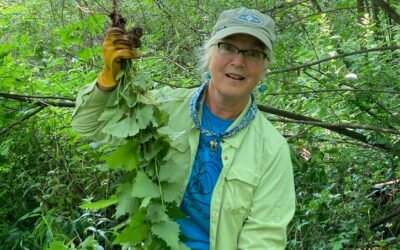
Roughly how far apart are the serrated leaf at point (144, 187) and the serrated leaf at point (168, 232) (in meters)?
0.10

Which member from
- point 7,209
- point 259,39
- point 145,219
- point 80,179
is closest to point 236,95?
point 259,39

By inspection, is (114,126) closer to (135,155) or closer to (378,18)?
(135,155)

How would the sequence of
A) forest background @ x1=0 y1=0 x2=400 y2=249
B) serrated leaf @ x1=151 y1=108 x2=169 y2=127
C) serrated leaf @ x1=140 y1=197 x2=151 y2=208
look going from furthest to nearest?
1. forest background @ x1=0 y1=0 x2=400 y2=249
2. serrated leaf @ x1=151 y1=108 x2=169 y2=127
3. serrated leaf @ x1=140 y1=197 x2=151 y2=208

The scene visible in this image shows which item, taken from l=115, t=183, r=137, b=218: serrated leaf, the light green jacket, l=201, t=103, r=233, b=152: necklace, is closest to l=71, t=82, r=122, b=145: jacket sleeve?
the light green jacket

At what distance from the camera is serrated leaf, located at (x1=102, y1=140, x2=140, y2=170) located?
1.82 metres

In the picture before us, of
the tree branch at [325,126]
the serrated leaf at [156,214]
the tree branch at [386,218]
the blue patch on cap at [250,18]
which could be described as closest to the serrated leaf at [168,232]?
the serrated leaf at [156,214]

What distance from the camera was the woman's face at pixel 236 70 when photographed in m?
2.03

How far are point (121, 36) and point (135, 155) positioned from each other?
40cm

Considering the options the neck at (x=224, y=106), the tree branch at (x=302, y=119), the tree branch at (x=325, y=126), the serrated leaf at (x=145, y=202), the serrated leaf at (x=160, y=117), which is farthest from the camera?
the tree branch at (x=325, y=126)

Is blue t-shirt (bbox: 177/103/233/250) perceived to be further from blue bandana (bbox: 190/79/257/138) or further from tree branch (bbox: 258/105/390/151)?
tree branch (bbox: 258/105/390/151)

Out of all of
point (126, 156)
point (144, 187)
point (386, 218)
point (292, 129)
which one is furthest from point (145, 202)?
point (292, 129)

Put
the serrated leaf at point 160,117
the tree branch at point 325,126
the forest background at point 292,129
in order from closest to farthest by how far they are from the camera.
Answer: the serrated leaf at point 160,117, the forest background at point 292,129, the tree branch at point 325,126

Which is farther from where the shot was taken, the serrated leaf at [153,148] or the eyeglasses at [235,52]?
the eyeglasses at [235,52]

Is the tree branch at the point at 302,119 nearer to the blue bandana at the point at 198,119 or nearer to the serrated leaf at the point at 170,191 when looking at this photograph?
the blue bandana at the point at 198,119
